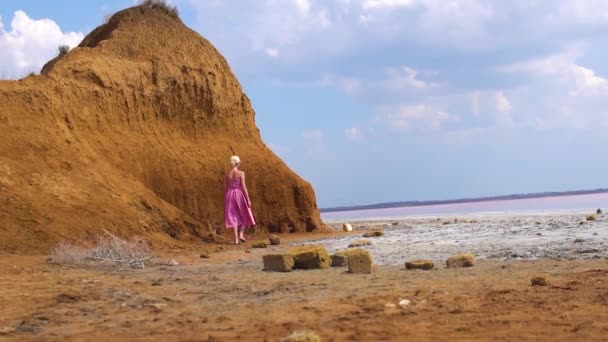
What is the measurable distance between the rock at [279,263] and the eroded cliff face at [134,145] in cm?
566

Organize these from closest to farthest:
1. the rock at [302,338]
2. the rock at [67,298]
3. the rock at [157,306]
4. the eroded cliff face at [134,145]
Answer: the rock at [302,338] → the rock at [157,306] → the rock at [67,298] → the eroded cliff face at [134,145]

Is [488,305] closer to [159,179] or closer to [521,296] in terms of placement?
[521,296]

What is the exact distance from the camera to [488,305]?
19.6 feet

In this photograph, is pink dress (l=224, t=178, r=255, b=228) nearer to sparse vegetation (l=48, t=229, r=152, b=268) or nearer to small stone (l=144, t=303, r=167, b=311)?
sparse vegetation (l=48, t=229, r=152, b=268)

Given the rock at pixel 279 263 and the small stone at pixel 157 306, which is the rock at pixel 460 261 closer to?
the rock at pixel 279 263

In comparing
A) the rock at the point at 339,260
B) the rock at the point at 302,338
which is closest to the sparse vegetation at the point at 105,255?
the rock at the point at 339,260

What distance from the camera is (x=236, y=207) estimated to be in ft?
57.9

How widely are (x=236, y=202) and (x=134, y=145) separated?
12.2ft

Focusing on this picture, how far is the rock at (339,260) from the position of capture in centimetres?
986

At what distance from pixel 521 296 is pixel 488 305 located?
22.9 inches

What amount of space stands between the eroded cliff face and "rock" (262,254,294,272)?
5.66 meters

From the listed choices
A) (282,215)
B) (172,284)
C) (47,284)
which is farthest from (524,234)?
(47,284)

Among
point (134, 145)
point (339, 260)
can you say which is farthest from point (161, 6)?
point (339, 260)

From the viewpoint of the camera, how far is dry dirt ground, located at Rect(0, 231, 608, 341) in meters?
5.11
